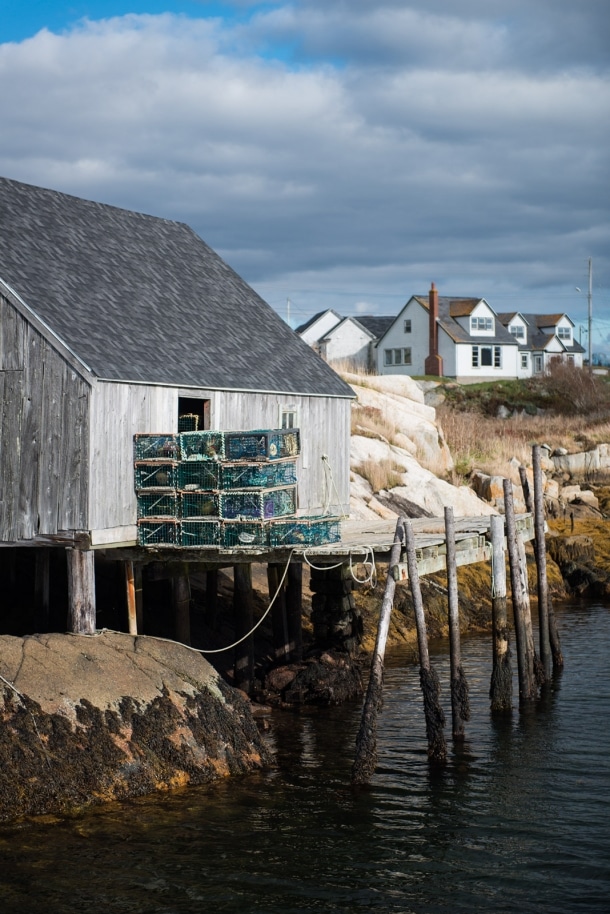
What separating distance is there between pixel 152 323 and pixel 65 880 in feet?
39.1

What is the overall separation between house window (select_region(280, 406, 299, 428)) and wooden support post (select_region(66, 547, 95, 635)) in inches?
244

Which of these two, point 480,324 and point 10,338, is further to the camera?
point 480,324

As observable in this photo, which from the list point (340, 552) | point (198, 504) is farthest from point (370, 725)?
point (198, 504)

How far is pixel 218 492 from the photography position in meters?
18.9

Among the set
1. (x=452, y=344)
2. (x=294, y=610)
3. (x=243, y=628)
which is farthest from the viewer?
(x=452, y=344)

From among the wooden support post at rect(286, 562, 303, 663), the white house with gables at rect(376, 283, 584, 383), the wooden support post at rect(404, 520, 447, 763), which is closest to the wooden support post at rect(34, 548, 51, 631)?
the wooden support post at rect(286, 562, 303, 663)

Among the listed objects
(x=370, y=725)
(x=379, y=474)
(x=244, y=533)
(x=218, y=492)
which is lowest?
(x=370, y=725)

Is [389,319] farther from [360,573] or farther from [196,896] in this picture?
[196,896]

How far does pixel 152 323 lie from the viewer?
72.2ft

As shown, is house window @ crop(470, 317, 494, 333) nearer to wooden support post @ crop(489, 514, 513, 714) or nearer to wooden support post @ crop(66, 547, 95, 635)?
wooden support post @ crop(489, 514, 513, 714)

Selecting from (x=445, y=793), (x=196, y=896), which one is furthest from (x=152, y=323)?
(x=196, y=896)

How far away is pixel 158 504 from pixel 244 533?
5.70ft

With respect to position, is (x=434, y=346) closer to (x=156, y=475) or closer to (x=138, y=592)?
(x=138, y=592)

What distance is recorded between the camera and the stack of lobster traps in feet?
61.5
